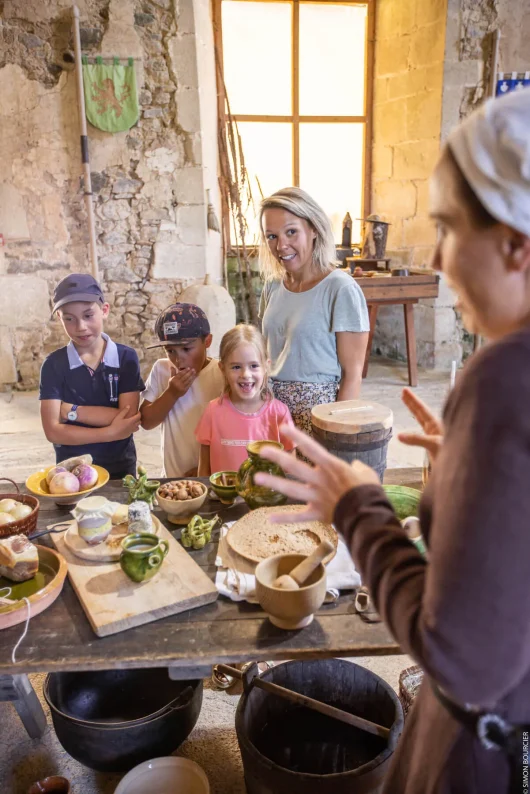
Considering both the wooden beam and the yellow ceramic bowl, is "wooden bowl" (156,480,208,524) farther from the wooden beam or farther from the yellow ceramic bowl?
the wooden beam

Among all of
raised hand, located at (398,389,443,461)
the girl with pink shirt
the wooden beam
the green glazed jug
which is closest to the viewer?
raised hand, located at (398,389,443,461)

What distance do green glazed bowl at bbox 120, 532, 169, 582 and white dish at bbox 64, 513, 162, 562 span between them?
0.30 ft

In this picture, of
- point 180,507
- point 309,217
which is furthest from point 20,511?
point 309,217

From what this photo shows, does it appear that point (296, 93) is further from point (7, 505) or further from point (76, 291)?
point (7, 505)

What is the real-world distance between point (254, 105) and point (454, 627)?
286 inches

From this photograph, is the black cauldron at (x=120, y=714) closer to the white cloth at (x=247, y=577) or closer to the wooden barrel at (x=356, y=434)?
the white cloth at (x=247, y=577)

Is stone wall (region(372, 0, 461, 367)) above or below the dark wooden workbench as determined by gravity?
above

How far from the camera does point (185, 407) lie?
2.66 m

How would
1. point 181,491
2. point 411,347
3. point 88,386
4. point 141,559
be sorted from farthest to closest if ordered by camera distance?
1. point 411,347
2. point 88,386
3. point 181,491
4. point 141,559

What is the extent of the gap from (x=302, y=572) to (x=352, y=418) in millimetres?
810

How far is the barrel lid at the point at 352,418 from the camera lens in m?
1.96

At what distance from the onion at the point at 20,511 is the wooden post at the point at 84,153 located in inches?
172

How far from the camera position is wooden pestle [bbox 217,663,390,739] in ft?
5.26

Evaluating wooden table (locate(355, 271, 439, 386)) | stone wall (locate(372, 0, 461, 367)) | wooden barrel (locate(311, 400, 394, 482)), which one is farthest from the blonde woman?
stone wall (locate(372, 0, 461, 367))
